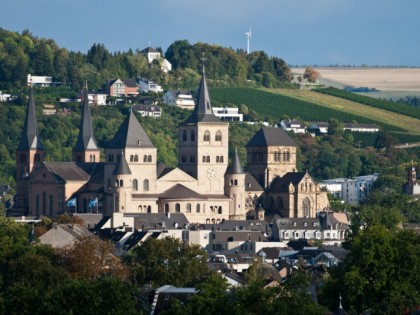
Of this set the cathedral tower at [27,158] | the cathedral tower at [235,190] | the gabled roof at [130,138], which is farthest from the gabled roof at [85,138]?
the cathedral tower at [235,190]

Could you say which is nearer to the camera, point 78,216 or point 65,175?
point 78,216

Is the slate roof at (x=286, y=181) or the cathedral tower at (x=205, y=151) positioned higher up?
the cathedral tower at (x=205, y=151)

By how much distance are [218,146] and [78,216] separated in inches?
627

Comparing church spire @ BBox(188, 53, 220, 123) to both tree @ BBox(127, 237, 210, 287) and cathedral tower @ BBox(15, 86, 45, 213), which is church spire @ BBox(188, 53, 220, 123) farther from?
tree @ BBox(127, 237, 210, 287)

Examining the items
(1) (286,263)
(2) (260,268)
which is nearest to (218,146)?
(1) (286,263)

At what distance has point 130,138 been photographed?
5989 inches

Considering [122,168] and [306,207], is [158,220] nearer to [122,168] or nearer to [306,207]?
[122,168]

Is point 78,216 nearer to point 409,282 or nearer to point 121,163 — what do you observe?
point 121,163

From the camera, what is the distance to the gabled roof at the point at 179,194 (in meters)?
151

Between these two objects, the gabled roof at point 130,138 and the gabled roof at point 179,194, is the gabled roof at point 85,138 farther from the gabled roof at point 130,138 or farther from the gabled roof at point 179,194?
the gabled roof at point 179,194

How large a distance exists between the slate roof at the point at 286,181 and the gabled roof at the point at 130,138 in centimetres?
1138

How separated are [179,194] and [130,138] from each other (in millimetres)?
5153

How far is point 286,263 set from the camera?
121 metres

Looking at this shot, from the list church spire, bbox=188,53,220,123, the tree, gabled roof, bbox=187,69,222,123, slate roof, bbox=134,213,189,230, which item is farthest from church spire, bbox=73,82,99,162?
the tree
